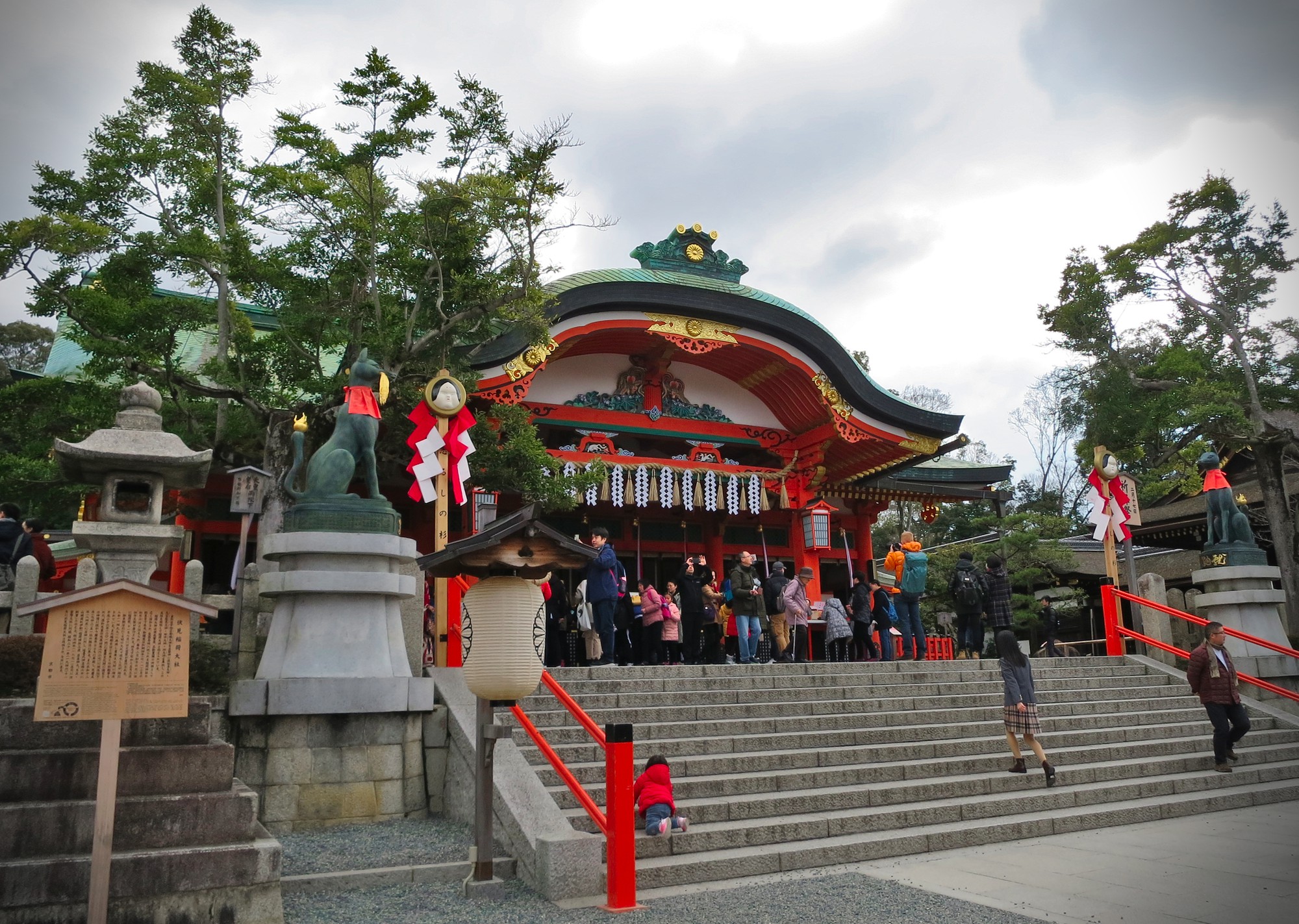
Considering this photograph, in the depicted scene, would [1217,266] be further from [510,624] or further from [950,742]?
[510,624]

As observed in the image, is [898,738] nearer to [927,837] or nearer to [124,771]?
[927,837]

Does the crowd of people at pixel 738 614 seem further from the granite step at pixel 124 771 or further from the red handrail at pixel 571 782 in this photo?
the granite step at pixel 124 771

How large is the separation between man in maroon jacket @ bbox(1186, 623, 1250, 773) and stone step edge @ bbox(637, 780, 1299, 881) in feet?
1.28

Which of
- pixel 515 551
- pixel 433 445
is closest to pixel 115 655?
pixel 515 551

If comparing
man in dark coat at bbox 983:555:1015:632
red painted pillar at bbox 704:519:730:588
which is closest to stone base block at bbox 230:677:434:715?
man in dark coat at bbox 983:555:1015:632

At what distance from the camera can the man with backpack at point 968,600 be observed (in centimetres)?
1248

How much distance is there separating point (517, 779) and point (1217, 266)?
62.2 ft

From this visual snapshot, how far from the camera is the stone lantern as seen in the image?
309 inches

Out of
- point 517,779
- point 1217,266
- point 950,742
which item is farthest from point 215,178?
point 1217,266

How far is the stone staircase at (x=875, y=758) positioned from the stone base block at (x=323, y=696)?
1.09 metres

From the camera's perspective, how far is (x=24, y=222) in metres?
10.7

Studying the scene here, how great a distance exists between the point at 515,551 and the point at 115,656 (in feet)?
7.09

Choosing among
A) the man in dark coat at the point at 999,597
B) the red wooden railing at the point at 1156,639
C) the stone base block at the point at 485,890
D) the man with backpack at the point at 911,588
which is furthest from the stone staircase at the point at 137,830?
the red wooden railing at the point at 1156,639

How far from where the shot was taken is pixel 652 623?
11.4 m
